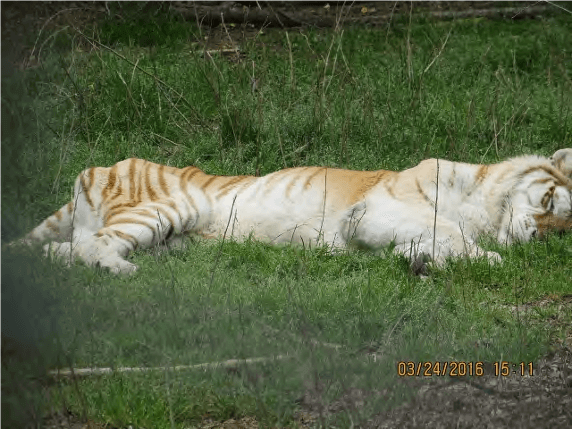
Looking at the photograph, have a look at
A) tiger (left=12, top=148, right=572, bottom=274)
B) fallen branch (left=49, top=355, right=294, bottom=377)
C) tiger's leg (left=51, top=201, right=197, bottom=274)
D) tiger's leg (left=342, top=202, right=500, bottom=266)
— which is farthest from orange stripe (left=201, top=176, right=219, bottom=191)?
fallen branch (left=49, top=355, right=294, bottom=377)

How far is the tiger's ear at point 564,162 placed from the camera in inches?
237

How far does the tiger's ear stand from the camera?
603 cm

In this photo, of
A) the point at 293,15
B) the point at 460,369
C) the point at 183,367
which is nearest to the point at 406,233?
the point at 460,369

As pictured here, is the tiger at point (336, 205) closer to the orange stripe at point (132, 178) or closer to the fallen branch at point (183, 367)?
the orange stripe at point (132, 178)

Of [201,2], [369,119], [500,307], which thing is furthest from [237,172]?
[201,2]

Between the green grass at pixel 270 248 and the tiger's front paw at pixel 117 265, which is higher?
the green grass at pixel 270 248

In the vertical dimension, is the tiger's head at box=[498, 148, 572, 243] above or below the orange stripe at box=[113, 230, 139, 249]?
above

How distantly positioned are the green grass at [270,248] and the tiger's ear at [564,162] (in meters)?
0.67

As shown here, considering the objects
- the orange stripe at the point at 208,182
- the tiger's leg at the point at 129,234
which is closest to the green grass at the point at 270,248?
the tiger's leg at the point at 129,234

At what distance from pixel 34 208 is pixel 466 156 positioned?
171 inches

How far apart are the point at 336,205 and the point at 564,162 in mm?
1509

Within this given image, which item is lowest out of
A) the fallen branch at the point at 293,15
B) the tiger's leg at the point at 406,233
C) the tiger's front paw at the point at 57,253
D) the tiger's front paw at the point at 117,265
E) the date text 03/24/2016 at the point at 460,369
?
the tiger's front paw at the point at 117,265

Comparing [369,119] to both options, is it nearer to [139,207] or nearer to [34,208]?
[139,207]

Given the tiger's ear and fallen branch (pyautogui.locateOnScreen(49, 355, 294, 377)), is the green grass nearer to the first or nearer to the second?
fallen branch (pyautogui.locateOnScreen(49, 355, 294, 377))
